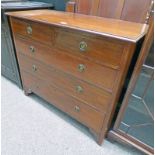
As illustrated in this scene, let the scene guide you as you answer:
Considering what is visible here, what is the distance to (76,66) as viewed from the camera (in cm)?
99

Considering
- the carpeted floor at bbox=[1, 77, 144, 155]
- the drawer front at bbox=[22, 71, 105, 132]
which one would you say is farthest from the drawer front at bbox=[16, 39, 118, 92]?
the carpeted floor at bbox=[1, 77, 144, 155]

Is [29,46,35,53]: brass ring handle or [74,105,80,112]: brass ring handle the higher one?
[29,46,35,53]: brass ring handle

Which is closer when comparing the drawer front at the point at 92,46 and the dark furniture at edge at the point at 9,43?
the drawer front at the point at 92,46

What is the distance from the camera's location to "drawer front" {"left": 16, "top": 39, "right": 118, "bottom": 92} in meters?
0.88

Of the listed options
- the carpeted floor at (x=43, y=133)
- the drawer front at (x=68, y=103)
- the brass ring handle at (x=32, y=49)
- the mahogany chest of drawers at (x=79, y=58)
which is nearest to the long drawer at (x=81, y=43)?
the mahogany chest of drawers at (x=79, y=58)

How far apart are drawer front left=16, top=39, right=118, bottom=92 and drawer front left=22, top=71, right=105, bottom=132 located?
24 centimetres

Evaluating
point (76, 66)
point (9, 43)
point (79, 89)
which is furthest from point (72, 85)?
point (9, 43)

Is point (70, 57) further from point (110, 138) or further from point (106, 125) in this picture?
point (110, 138)

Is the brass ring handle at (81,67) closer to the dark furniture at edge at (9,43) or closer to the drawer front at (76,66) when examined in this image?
the drawer front at (76,66)

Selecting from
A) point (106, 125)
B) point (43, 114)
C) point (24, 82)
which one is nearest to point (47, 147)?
point (43, 114)

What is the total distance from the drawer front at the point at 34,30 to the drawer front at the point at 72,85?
22 cm

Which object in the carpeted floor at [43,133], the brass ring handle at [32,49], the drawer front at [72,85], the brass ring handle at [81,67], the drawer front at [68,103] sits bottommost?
the carpeted floor at [43,133]

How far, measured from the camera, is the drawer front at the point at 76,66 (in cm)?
88

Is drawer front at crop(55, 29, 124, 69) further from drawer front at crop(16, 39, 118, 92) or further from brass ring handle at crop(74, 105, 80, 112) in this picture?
brass ring handle at crop(74, 105, 80, 112)
